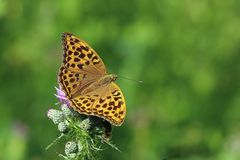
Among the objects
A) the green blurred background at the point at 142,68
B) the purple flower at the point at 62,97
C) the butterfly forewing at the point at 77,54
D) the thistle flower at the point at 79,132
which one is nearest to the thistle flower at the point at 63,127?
the thistle flower at the point at 79,132

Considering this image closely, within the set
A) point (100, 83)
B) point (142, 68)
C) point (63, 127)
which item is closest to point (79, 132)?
point (63, 127)

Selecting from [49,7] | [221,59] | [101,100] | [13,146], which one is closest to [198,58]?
[221,59]

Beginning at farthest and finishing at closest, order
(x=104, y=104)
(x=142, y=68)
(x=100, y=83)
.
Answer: (x=142, y=68) → (x=100, y=83) → (x=104, y=104)

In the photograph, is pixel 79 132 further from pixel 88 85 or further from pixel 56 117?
pixel 88 85

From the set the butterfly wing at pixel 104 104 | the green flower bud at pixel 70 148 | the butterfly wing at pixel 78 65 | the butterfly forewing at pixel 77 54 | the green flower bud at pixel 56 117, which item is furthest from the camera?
the butterfly forewing at pixel 77 54

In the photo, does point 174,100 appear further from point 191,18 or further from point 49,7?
point 49,7

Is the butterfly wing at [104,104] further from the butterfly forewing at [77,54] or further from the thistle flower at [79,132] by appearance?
the butterfly forewing at [77,54]

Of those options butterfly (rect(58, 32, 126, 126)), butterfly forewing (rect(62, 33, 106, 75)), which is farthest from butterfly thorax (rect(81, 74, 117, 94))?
butterfly forewing (rect(62, 33, 106, 75))
